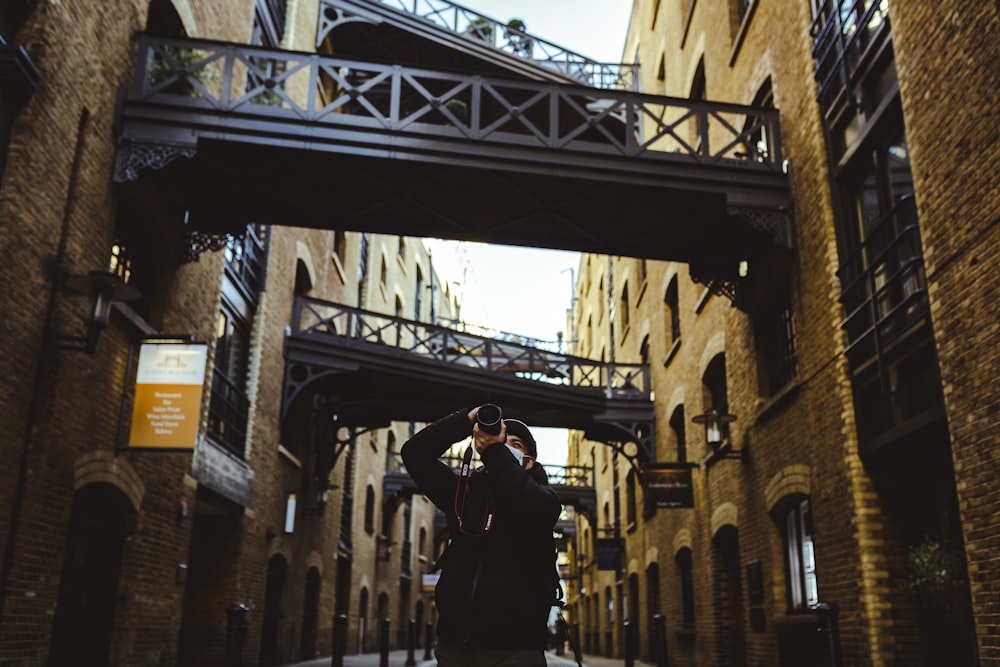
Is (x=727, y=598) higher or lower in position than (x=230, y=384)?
lower

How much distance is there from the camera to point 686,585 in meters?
15.8

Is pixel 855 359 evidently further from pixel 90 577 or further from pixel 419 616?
pixel 419 616

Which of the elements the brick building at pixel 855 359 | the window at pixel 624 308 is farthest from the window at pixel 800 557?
the window at pixel 624 308

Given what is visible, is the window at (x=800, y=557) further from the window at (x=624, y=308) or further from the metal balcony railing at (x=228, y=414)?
the window at (x=624, y=308)

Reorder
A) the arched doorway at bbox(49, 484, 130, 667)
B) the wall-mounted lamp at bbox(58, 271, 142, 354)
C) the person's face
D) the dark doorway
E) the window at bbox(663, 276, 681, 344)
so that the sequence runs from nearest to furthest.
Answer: the person's face → the wall-mounted lamp at bbox(58, 271, 142, 354) → the arched doorway at bbox(49, 484, 130, 667) → the window at bbox(663, 276, 681, 344) → the dark doorway

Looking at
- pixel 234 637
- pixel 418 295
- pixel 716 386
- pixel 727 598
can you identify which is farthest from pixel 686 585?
pixel 418 295

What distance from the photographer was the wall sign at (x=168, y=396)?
28.8 ft

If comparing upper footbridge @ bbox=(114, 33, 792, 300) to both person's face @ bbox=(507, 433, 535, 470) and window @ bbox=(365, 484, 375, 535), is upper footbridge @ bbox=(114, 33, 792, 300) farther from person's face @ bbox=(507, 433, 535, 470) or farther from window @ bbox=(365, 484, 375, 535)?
window @ bbox=(365, 484, 375, 535)

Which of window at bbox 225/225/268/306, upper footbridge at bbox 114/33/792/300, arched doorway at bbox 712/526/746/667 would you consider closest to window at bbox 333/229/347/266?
window at bbox 225/225/268/306

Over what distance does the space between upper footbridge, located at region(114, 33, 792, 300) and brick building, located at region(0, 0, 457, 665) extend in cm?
38

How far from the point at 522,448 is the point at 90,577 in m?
7.85

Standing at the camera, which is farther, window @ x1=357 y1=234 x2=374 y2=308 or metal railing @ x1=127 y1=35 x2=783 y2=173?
window @ x1=357 y1=234 x2=374 y2=308

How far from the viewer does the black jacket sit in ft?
9.15

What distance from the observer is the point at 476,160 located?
10125mm
